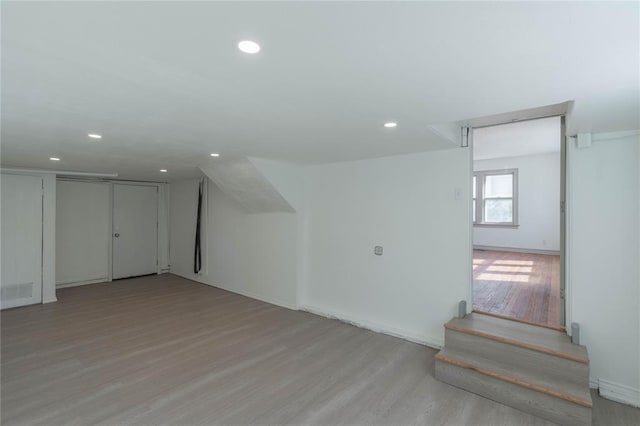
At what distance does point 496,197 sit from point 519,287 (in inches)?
163

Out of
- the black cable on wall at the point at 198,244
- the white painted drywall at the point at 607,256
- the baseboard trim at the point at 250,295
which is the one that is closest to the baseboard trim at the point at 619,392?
the white painted drywall at the point at 607,256

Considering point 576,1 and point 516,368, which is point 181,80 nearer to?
point 576,1

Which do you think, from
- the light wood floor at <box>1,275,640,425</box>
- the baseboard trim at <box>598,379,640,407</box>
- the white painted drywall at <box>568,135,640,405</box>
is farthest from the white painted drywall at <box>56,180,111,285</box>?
the baseboard trim at <box>598,379,640,407</box>

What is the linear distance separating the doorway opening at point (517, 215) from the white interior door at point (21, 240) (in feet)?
21.6

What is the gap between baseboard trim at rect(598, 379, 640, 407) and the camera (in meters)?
2.55

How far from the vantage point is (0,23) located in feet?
3.87

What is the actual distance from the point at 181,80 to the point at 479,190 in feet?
26.9

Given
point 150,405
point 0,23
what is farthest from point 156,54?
point 150,405

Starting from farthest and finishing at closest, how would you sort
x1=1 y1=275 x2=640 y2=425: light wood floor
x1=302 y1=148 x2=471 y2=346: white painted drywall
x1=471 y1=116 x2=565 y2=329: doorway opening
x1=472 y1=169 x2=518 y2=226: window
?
x1=472 y1=169 x2=518 y2=226: window
x1=471 y1=116 x2=565 y2=329: doorway opening
x1=302 y1=148 x2=471 y2=346: white painted drywall
x1=1 y1=275 x2=640 y2=425: light wood floor

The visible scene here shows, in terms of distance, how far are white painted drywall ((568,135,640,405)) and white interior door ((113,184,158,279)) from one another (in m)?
7.68

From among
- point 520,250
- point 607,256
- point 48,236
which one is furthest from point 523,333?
point 48,236

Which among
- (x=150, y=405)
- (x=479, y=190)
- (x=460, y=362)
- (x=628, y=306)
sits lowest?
→ (x=150, y=405)

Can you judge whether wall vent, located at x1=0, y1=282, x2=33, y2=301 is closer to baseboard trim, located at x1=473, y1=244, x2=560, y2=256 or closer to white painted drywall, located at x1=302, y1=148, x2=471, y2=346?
white painted drywall, located at x1=302, y1=148, x2=471, y2=346

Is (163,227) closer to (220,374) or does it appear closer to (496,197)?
(220,374)
